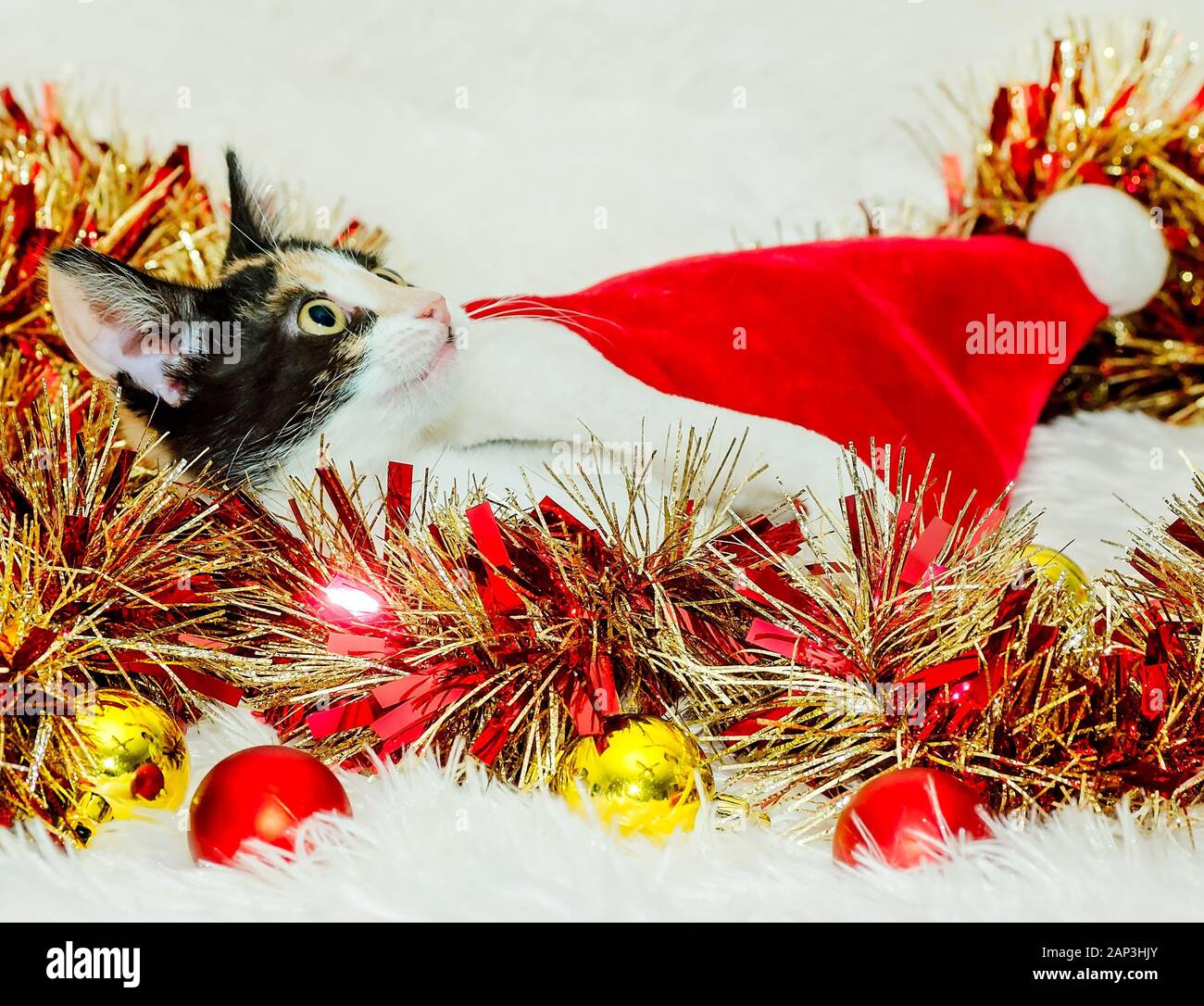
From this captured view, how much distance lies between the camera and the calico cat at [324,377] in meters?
0.63

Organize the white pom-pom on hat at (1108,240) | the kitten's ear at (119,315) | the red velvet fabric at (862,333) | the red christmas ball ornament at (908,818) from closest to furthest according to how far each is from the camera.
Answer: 1. the red christmas ball ornament at (908,818)
2. the kitten's ear at (119,315)
3. the red velvet fabric at (862,333)
4. the white pom-pom on hat at (1108,240)

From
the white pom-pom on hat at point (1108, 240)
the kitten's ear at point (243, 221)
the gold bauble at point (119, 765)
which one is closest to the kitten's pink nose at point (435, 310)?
the kitten's ear at point (243, 221)

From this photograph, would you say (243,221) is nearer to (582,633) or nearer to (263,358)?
(263,358)

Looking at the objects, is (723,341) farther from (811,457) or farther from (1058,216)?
(1058,216)

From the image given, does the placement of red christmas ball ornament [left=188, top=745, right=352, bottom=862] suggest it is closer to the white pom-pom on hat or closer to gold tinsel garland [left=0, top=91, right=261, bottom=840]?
gold tinsel garland [left=0, top=91, right=261, bottom=840]

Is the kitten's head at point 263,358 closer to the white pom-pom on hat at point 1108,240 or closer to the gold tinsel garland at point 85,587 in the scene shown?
the gold tinsel garland at point 85,587

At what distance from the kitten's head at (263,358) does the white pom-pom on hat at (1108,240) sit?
22.9 inches

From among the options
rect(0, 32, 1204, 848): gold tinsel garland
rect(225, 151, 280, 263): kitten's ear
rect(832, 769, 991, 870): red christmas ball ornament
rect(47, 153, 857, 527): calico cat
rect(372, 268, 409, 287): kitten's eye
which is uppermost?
rect(225, 151, 280, 263): kitten's ear

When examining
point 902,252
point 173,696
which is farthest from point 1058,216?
A: point 173,696

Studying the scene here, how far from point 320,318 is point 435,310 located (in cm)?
6

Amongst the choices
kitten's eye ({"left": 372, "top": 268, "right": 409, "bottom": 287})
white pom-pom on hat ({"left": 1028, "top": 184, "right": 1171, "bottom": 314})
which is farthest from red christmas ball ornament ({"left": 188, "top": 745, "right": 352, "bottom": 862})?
white pom-pom on hat ({"left": 1028, "top": 184, "right": 1171, "bottom": 314})

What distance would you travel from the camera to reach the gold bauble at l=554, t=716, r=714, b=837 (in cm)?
53

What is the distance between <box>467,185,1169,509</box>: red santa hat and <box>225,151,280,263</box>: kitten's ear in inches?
5.1

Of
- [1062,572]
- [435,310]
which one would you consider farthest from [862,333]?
[435,310]
